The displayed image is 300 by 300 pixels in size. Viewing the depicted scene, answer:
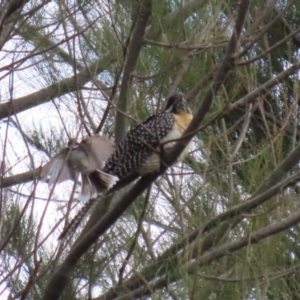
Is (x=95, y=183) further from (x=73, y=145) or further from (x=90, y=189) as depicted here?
(x=73, y=145)

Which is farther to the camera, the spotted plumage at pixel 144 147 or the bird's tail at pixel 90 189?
the spotted plumage at pixel 144 147

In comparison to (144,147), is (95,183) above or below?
below

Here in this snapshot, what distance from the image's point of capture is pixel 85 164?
8.75 ft

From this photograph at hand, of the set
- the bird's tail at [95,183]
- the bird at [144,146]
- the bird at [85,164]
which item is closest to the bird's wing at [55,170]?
the bird at [85,164]

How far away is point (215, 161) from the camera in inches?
111

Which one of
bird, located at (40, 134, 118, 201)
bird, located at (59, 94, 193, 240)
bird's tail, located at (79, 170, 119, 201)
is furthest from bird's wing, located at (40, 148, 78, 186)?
bird, located at (59, 94, 193, 240)

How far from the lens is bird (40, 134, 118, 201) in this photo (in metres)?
2.53

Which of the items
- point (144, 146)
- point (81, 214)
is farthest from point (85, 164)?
point (144, 146)

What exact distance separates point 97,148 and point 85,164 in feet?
0.23

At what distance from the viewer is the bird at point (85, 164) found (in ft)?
8.29

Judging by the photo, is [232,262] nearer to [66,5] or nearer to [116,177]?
[116,177]

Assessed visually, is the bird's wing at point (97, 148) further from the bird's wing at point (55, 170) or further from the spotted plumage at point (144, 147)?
the spotted plumage at point (144, 147)

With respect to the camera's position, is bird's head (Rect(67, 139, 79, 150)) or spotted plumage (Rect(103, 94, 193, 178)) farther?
spotted plumage (Rect(103, 94, 193, 178))

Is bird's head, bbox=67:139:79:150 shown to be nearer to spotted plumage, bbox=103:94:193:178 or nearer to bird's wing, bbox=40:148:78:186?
bird's wing, bbox=40:148:78:186
